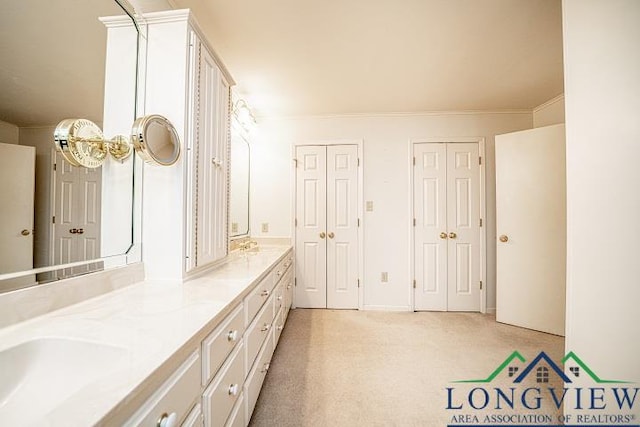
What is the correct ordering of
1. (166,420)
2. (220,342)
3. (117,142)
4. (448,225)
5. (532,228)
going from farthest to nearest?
(448,225) < (532,228) < (117,142) < (220,342) < (166,420)

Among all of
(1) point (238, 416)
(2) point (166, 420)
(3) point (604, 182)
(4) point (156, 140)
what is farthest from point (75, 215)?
(3) point (604, 182)

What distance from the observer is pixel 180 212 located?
1234mm

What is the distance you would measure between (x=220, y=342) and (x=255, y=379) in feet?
2.02

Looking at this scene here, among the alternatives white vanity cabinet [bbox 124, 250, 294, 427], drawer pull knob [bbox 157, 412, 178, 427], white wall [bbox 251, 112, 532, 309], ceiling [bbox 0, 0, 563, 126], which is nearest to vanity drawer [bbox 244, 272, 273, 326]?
white vanity cabinet [bbox 124, 250, 294, 427]

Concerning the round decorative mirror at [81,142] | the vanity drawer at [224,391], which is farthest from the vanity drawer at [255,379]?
the round decorative mirror at [81,142]

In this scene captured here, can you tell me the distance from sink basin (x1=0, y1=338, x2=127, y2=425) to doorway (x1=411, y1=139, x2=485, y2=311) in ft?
9.34

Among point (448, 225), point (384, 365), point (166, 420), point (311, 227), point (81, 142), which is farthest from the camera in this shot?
point (311, 227)

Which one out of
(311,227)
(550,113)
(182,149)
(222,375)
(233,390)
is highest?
(550,113)

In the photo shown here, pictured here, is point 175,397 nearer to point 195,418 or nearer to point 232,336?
point 195,418

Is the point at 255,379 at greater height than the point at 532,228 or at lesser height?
lesser

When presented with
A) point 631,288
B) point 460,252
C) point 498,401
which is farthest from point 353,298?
point 631,288

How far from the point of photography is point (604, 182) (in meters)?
0.98

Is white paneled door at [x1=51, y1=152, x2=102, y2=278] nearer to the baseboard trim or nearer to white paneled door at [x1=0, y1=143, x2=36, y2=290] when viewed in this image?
white paneled door at [x1=0, y1=143, x2=36, y2=290]

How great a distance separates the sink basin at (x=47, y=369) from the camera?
1.95ft
